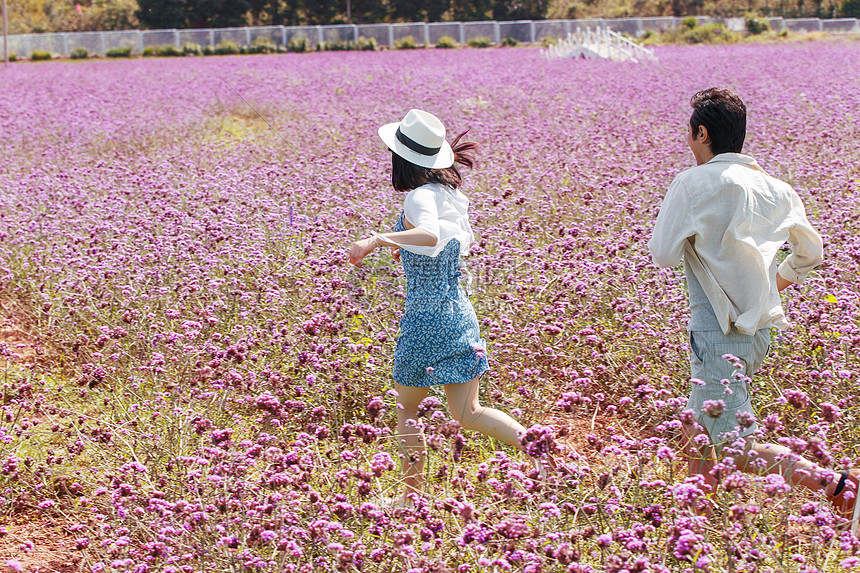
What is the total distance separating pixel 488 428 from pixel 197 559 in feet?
3.45

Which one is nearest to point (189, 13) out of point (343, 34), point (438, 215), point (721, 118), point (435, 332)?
point (343, 34)

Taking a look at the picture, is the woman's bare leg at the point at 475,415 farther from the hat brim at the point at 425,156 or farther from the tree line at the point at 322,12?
the tree line at the point at 322,12

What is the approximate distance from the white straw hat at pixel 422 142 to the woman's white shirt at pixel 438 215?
87 millimetres

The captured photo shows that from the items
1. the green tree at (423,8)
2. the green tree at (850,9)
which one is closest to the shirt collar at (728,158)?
the green tree at (423,8)

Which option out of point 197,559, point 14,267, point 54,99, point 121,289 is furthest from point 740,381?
point 54,99

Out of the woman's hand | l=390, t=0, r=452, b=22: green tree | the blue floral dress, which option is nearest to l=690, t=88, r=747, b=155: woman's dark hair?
the blue floral dress

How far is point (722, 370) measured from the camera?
107 inches

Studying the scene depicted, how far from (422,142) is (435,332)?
0.65m

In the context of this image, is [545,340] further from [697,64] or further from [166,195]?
[697,64]

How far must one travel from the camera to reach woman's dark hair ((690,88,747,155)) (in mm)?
2699

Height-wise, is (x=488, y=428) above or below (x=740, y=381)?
below

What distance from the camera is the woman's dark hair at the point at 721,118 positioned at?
270 cm

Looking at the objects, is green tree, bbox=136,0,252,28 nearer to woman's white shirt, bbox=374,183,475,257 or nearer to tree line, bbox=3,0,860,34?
tree line, bbox=3,0,860,34

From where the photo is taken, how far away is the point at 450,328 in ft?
9.77
